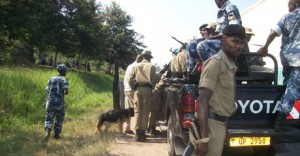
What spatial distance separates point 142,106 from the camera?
7707 mm

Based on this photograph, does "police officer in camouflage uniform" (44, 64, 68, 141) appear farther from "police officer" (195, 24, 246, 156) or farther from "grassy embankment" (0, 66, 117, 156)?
"police officer" (195, 24, 246, 156)

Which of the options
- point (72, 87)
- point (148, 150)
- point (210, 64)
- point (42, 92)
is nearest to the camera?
point (210, 64)

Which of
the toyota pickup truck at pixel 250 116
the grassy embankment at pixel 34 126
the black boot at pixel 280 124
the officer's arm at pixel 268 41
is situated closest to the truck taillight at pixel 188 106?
the toyota pickup truck at pixel 250 116

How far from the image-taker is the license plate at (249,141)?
4.28m

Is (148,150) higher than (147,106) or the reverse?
the reverse

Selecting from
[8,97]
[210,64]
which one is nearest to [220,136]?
[210,64]

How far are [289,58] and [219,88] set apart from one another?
190cm

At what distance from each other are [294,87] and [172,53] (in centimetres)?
440

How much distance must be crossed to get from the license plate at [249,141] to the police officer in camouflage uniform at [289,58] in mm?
228

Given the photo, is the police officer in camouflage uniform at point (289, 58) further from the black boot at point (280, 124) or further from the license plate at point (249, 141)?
the license plate at point (249, 141)

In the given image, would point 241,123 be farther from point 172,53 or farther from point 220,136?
point 172,53

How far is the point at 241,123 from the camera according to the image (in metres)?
4.55

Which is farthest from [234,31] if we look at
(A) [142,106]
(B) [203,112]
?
(A) [142,106]

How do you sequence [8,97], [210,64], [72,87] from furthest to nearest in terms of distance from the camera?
[72,87]
[8,97]
[210,64]
